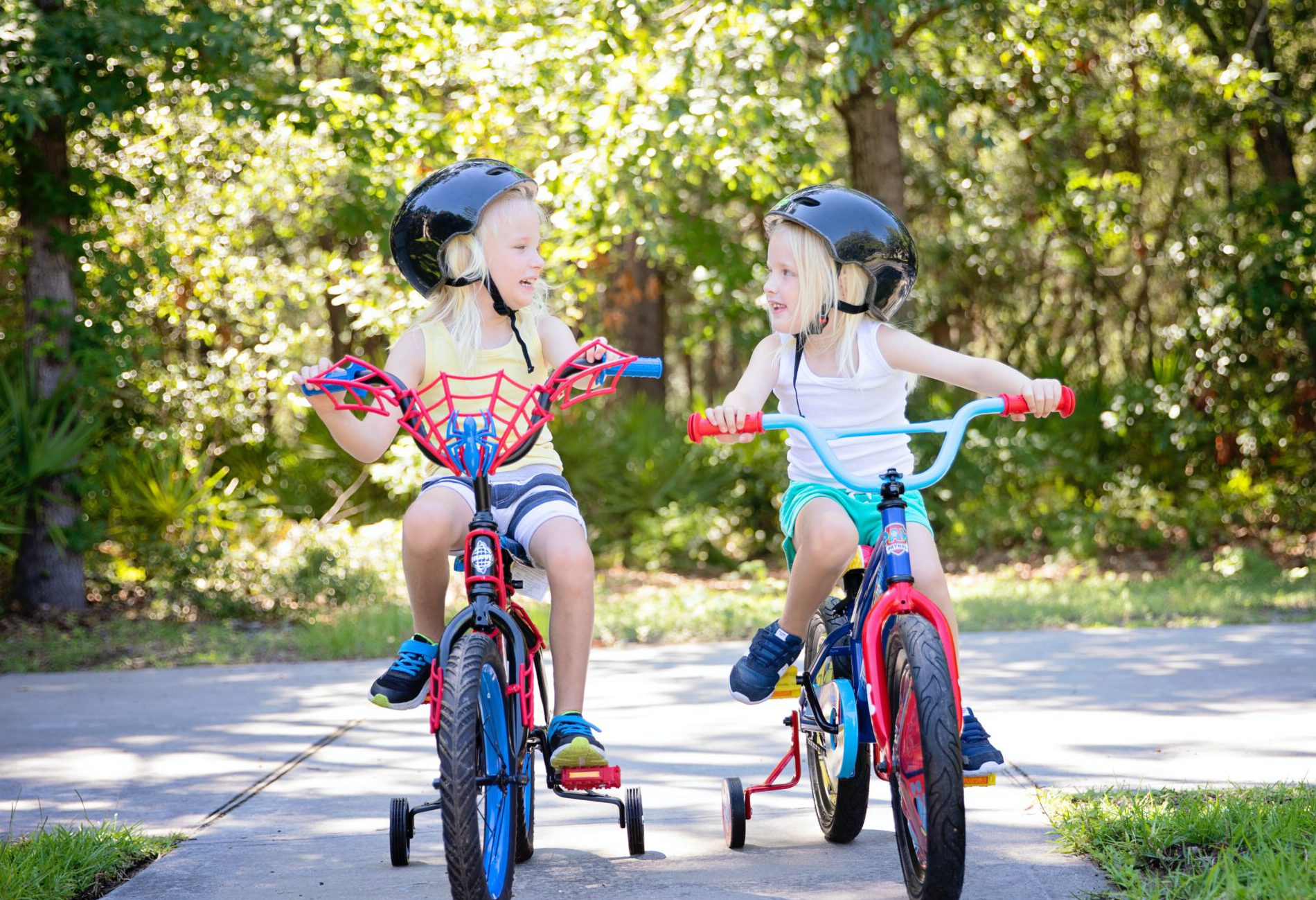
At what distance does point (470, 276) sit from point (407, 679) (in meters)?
1.12

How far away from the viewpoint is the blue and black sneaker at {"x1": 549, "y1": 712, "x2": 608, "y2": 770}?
3105 mm

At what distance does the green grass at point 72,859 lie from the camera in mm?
3168

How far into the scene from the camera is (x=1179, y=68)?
36.0ft

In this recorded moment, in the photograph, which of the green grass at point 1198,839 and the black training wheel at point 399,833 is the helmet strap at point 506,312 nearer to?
the black training wheel at point 399,833

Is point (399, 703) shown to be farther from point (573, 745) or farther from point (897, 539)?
point (897, 539)

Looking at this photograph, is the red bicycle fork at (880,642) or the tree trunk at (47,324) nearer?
the red bicycle fork at (880,642)

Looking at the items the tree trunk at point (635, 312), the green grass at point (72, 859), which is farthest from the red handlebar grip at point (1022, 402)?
the tree trunk at point (635, 312)

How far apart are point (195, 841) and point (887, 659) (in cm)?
213

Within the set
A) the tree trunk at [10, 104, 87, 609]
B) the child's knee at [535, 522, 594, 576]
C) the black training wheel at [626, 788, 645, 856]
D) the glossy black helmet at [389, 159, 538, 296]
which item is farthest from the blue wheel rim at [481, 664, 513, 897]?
the tree trunk at [10, 104, 87, 609]

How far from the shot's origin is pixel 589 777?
3.12 m

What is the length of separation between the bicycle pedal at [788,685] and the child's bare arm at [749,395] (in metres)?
0.72

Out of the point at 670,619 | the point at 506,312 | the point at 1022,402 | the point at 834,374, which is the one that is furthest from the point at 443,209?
the point at 670,619

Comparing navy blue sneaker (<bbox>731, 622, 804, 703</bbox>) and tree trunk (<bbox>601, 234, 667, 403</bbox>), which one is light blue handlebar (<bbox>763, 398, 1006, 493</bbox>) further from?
tree trunk (<bbox>601, 234, 667, 403</bbox>)

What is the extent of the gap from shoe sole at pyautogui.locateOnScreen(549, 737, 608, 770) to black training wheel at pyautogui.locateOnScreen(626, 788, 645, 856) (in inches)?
16.9
